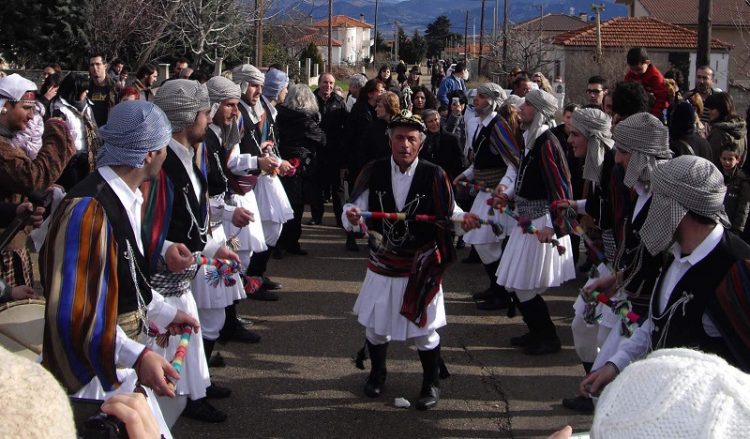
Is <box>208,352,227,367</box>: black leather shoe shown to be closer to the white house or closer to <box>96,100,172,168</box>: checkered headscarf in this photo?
<box>96,100,172,168</box>: checkered headscarf

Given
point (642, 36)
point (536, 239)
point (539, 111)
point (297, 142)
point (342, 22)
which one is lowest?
point (536, 239)

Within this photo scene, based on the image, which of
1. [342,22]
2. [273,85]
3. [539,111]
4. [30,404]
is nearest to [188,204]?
[539,111]

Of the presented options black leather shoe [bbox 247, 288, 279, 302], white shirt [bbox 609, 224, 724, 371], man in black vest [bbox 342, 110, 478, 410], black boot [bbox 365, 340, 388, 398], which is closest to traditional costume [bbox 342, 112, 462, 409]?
man in black vest [bbox 342, 110, 478, 410]

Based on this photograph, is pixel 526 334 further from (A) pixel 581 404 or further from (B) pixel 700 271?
(B) pixel 700 271

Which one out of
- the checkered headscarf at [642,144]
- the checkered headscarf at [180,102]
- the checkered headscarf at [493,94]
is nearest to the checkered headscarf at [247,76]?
the checkered headscarf at [493,94]

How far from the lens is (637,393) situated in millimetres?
1522

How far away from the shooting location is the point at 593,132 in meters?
5.63

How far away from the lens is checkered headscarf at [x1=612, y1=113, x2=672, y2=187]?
448cm

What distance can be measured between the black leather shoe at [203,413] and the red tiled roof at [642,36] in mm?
44001

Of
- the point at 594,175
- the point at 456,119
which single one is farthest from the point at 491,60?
the point at 594,175

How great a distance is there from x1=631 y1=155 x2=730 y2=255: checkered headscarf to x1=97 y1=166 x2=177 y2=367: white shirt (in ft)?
7.07

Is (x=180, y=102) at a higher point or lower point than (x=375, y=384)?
higher

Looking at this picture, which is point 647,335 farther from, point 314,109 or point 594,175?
point 314,109

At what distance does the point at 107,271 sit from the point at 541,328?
432 cm
